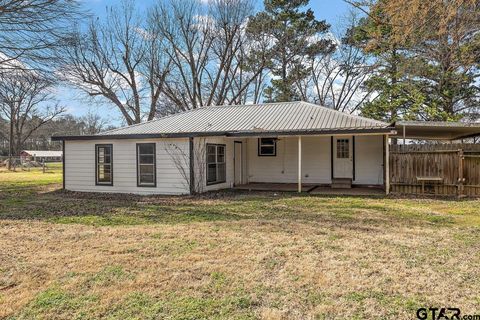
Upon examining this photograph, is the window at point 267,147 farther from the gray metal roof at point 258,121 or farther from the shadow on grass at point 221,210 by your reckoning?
the shadow on grass at point 221,210

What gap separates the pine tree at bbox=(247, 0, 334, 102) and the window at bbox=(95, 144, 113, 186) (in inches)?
621

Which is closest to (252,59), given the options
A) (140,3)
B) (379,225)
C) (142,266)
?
(140,3)

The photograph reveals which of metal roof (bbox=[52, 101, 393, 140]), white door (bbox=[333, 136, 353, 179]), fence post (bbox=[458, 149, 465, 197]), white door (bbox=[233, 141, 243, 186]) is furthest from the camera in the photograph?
white door (bbox=[233, 141, 243, 186])

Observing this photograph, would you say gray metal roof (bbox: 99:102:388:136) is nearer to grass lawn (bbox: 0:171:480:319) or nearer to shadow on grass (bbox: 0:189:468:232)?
shadow on grass (bbox: 0:189:468:232)

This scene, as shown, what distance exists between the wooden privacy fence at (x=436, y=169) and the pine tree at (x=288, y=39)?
614 inches

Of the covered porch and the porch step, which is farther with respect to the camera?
the covered porch

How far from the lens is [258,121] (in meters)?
14.1

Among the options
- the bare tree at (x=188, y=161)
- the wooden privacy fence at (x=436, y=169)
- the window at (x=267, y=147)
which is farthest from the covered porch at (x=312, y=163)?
the bare tree at (x=188, y=161)

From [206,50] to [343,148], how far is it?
54.3 ft

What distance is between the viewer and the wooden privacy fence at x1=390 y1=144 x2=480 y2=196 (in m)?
11.2

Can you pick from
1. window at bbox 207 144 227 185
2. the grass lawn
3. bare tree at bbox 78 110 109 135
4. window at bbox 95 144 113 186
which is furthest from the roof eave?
bare tree at bbox 78 110 109 135

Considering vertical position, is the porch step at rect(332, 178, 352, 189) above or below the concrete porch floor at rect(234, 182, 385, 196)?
above

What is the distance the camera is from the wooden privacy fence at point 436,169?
11242 mm

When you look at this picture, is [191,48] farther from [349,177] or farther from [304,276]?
[304,276]
